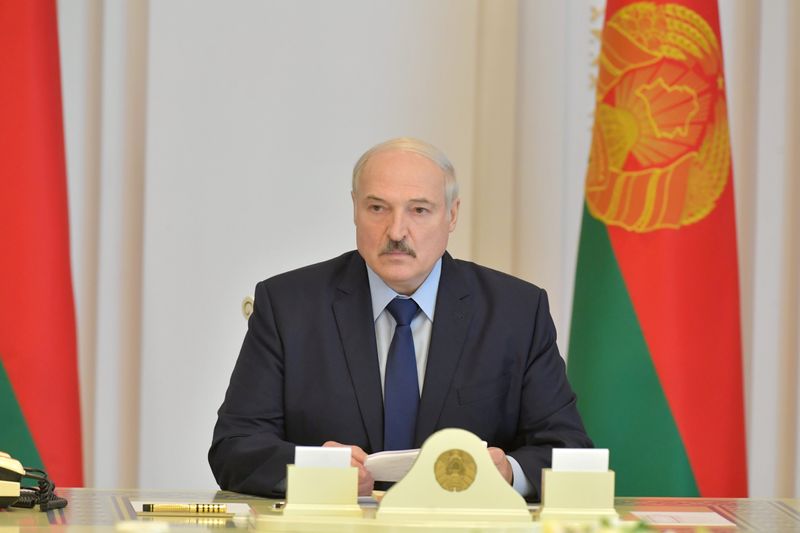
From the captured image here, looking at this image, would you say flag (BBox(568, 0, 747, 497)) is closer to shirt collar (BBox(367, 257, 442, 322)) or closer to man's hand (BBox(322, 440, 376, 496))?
shirt collar (BBox(367, 257, 442, 322))

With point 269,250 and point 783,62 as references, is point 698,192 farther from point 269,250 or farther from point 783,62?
point 269,250

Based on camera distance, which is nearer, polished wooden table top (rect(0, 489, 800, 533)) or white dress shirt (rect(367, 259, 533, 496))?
polished wooden table top (rect(0, 489, 800, 533))

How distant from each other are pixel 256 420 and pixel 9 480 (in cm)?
82

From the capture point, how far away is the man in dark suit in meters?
3.21

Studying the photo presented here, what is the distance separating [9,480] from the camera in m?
2.53

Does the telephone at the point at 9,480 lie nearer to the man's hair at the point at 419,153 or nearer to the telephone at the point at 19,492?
the telephone at the point at 19,492

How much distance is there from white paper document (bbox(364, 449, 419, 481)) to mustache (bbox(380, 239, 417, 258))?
69cm

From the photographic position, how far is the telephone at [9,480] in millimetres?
2516

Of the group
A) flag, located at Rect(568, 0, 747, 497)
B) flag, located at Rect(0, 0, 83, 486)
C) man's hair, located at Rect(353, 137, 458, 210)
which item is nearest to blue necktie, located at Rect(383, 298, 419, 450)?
man's hair, located at Rect(353, 137, 458, 210)

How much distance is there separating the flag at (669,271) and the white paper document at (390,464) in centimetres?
175

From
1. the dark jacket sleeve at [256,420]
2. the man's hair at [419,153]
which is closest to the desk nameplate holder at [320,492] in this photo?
the dark jacket sleeve at [256,420]

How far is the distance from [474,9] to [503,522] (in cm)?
366

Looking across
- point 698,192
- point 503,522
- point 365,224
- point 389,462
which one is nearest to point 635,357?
point 698,192

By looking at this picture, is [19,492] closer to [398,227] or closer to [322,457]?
[322,457]
